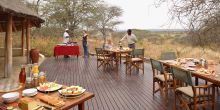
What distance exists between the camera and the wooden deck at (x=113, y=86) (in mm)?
4559

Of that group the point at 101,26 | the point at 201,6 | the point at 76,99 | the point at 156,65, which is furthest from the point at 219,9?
the point at 101,26

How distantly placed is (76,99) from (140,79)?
15.9 ft

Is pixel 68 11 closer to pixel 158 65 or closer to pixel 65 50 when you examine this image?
pixel 65 50

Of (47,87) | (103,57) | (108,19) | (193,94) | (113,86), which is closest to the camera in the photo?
(47,87)

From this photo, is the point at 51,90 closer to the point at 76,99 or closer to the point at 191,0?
the point at 76,99

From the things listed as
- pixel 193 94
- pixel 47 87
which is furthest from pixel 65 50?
pixel 47 87

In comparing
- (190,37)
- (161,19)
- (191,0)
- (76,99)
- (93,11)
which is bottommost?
(76,99)

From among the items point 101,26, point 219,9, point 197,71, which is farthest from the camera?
point 101,26

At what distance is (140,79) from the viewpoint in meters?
6.96

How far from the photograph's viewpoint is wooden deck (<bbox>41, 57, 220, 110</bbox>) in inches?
179

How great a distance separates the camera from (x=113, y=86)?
6133 millimetres

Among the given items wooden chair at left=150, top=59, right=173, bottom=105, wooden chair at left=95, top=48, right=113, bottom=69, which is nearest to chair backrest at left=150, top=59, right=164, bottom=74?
wooden chair at left=150, top=59, right=173, bottom=105

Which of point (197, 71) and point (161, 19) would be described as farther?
point (161, 19)

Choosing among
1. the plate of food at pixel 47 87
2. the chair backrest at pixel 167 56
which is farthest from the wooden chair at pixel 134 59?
the plate of food at pixel 47 87
